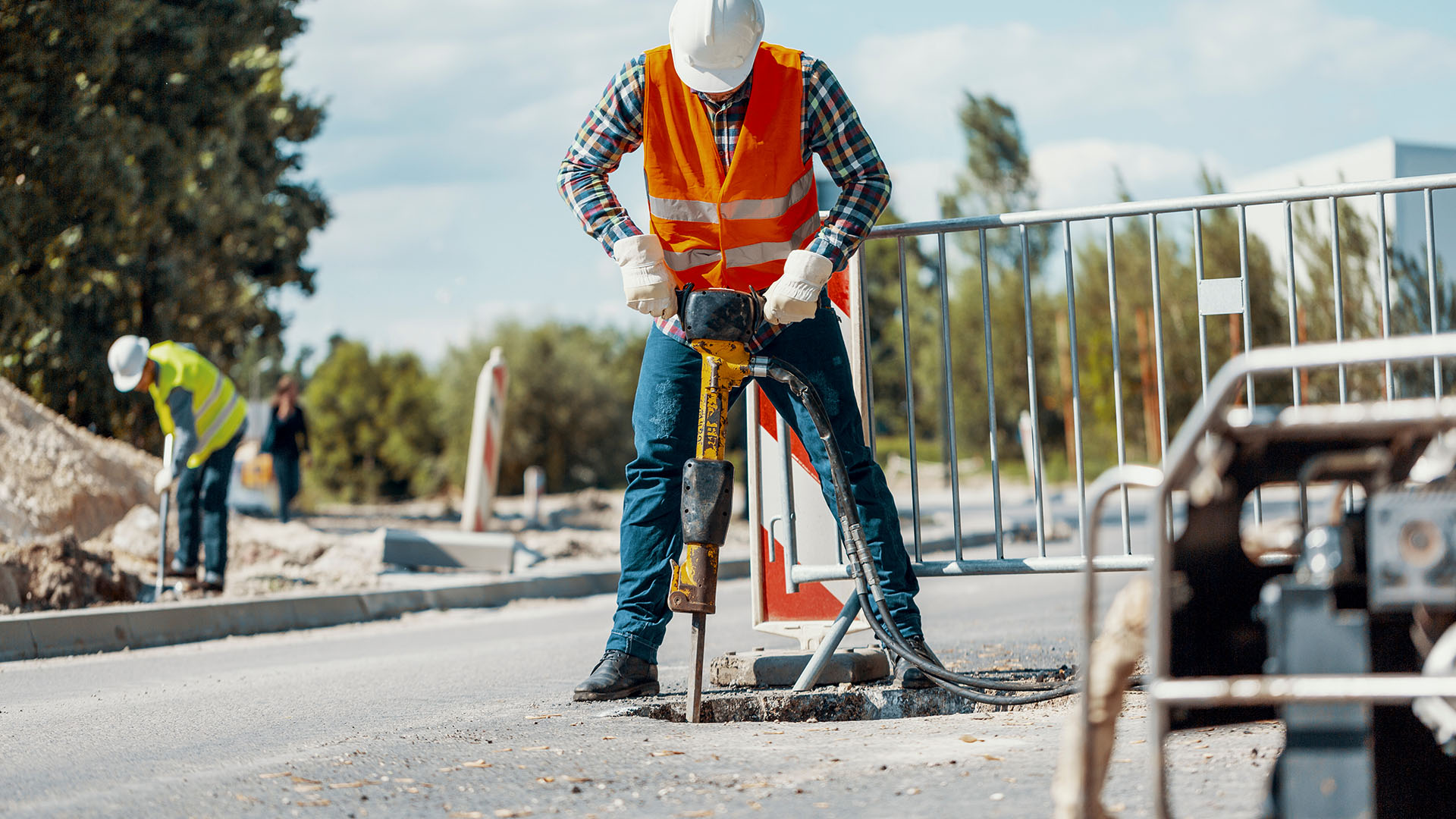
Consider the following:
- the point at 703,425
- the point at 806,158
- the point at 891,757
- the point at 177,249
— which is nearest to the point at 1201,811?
the point at 891,757

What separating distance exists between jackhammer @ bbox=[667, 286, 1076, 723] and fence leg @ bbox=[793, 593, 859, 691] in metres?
0.15

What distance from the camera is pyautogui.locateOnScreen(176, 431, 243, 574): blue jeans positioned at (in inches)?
389

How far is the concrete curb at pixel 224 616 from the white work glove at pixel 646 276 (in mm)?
4861

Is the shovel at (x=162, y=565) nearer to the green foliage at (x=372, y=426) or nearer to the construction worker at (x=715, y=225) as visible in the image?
the construction worker at (x=715, y=225)

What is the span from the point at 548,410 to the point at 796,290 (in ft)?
137

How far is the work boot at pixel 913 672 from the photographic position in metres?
4.54

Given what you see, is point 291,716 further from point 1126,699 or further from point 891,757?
point 1126,699

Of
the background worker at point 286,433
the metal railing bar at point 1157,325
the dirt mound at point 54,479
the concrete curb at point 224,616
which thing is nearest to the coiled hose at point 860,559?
the metal railing bar at point 1157,325

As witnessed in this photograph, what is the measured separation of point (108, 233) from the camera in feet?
55.6

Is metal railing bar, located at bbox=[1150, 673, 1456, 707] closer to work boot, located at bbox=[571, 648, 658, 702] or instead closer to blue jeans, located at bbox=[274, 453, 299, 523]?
work boot, located at bbox=[571, 648, 658, 702]

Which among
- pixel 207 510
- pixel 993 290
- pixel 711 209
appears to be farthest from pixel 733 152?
pixel 993 290

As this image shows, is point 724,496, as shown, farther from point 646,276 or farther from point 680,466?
point 646,276

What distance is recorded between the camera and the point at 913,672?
4.59 m

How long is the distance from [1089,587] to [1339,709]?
1.40ft
